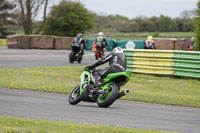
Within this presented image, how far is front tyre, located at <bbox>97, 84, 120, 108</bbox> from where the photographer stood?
1030 cm

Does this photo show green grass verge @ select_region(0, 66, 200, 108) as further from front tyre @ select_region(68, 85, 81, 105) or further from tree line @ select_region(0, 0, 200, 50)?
tree line @ select_region(0, 0, 200, 50)

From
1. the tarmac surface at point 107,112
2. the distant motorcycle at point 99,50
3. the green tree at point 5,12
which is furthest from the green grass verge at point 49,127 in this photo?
the green tree at point 5,12

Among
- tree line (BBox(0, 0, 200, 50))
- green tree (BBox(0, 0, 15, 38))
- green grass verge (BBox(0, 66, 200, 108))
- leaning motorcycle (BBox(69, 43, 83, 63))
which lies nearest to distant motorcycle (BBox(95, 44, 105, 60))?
leaning motorcycle (BBox(69, 43, 83, 63))

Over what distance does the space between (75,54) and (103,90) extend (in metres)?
14.9

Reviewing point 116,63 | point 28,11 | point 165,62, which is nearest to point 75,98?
point 116,63

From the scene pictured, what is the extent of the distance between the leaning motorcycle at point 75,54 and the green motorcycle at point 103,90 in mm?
13703

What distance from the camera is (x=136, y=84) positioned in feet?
56.9

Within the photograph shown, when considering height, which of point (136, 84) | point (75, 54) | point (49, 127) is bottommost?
point (136, 84)

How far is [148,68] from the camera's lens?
63.9 feet

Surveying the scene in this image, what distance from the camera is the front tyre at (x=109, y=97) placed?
10.3 metres

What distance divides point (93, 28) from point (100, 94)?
6665 cm

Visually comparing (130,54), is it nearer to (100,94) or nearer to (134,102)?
(134,102)

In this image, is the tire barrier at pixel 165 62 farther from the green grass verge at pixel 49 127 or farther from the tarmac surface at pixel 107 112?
the green grass verge at pixel 49 127

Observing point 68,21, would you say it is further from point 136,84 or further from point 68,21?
point 136,84
